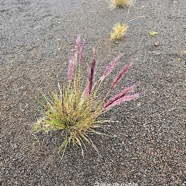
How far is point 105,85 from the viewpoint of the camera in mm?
2342

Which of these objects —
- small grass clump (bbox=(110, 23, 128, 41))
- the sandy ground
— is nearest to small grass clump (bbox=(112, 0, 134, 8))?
the sandy ground

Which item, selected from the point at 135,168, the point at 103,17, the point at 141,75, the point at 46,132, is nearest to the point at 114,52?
the point at 141,75

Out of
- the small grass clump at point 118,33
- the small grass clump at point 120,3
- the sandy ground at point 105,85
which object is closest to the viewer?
the sandy ground at point 105,85

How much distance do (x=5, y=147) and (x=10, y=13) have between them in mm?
2769

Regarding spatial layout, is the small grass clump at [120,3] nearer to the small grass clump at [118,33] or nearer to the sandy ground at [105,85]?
the sandy ground at [105,85]

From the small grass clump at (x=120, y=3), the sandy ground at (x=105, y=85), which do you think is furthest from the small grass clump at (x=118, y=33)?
the small grass clump at (x=120, y=3)

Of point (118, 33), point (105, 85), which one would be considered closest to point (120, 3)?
point (118, 33)

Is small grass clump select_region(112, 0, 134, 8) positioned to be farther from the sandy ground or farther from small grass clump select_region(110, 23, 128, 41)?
small grass clump select_region(110, 23, 128, 41)

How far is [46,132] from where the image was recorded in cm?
185

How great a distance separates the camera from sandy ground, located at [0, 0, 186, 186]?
162 centimetres

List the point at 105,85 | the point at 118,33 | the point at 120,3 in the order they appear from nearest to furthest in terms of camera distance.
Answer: the point at 105,85
the point at 118,33
the point at 120,3

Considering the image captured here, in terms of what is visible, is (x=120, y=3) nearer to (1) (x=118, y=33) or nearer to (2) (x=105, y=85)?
(1) (x=118, y=33)

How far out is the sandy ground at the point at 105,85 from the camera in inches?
63.6

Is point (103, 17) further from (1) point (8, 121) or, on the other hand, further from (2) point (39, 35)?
(1) point (8, 121)
